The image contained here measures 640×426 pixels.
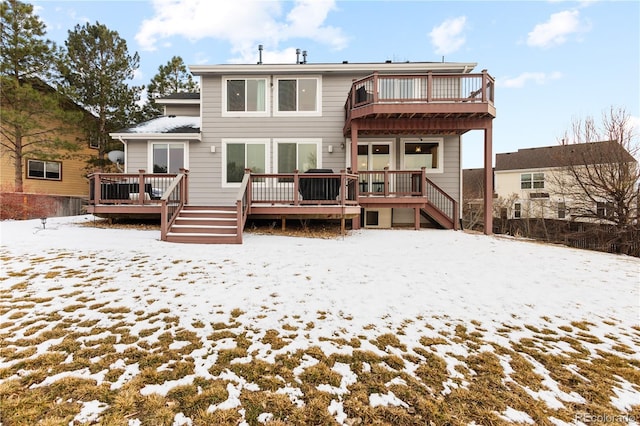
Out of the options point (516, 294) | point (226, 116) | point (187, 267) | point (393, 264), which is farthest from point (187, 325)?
point (226, 116)

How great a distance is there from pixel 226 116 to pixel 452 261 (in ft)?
33.3

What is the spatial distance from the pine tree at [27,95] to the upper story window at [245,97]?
10.6 meters

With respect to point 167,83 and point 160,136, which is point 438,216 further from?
point 167,83

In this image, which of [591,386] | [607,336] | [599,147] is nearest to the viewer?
[591,386]

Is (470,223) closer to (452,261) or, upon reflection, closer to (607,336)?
(452,261)

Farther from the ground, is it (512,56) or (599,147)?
(512,56)

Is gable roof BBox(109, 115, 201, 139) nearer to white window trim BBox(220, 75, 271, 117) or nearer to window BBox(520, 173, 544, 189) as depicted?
white window trim BBox(220, 75, 271, 117)

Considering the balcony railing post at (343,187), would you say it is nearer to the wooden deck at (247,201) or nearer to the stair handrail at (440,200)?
the wooden deck at (247,201)

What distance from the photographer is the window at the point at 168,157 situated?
36.8 ft

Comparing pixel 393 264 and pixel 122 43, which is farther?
pixel 122 43

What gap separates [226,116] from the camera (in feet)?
37.3

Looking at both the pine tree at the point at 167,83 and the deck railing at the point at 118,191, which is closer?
the deck railing at the point at 118,191

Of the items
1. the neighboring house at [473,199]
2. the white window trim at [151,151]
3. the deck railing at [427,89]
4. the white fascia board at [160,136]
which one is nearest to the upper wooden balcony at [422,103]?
the deck railing at [427,89]

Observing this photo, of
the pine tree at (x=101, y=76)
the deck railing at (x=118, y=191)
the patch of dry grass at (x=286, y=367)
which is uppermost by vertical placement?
the pine tree at (x=101, y=76)
